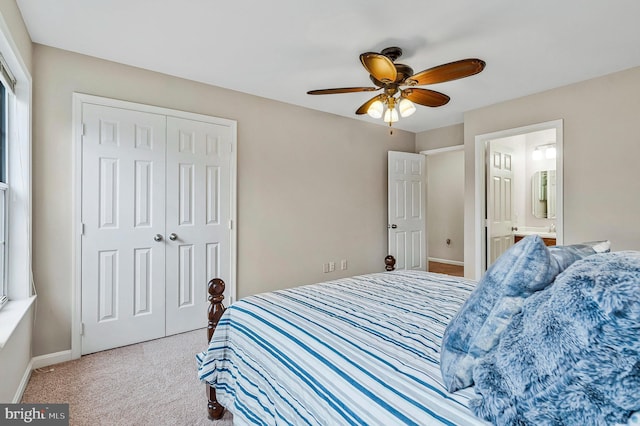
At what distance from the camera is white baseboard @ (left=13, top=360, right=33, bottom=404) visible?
1.94 metres

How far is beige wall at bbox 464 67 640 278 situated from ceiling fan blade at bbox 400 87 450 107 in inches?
63.2

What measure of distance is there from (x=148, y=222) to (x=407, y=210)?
A: 3464 mm

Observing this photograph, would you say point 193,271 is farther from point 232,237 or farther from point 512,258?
point 512,258

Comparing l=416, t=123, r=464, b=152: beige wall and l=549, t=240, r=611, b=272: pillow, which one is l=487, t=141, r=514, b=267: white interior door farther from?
l=549, t=240, r=611, b=272: pillow

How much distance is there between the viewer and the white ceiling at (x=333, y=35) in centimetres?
201

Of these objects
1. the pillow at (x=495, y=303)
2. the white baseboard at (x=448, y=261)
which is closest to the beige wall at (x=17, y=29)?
the pillow at (x=495, y=303)

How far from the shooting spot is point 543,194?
4891 millimetres

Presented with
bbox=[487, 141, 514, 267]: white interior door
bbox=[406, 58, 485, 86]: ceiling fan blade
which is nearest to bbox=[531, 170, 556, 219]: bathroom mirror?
bbox=[487, 141, 514, 267]: white interior door

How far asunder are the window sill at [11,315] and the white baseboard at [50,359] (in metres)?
0.53

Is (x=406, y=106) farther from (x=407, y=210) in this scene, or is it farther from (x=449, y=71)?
(x=407, y=210)

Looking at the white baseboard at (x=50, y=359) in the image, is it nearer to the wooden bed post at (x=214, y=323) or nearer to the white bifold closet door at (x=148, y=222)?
the white bifold closet door at (x=148, y=222)

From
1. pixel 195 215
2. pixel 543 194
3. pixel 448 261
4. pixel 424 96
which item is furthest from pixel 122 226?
pixel 448 261

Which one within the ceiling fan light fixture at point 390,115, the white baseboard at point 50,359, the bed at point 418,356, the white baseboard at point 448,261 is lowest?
the white baseboard at point 50,359

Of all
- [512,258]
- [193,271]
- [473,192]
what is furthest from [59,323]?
[473,192]
